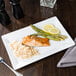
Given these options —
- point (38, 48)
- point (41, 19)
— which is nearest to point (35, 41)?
point (38, 48)

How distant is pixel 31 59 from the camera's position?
66 centimetres

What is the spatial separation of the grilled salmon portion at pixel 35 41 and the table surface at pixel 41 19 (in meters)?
0.07

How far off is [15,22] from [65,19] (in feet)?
0.74

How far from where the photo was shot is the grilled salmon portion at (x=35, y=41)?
706 millimetres

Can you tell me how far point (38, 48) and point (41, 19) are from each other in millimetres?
186

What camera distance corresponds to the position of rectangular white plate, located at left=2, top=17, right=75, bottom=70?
26.0 inches

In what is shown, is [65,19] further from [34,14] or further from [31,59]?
[31,59]

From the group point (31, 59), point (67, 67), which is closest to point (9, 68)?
point (31, 59)

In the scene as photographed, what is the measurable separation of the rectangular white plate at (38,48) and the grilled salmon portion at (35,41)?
0.02m

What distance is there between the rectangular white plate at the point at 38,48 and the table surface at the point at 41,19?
2cm

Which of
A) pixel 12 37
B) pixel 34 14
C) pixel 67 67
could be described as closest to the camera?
pixel 67 67

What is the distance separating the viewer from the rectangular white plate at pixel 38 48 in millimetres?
661

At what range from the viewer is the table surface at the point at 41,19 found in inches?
25.0

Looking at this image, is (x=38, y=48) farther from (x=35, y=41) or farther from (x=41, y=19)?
(x=41, y=19)
